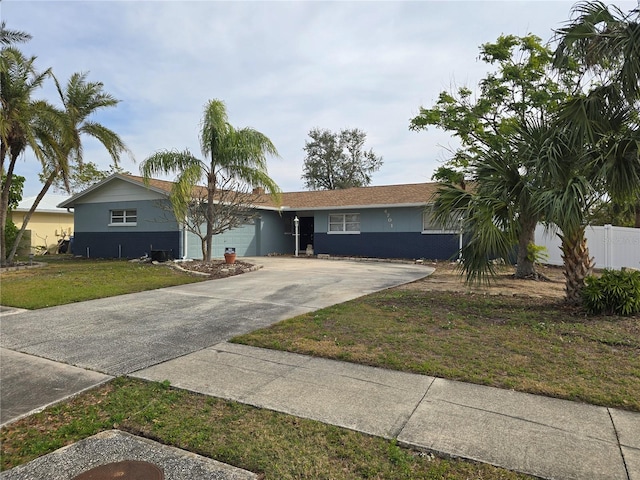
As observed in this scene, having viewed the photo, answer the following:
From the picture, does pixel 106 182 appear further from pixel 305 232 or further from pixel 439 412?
pixel 439 412

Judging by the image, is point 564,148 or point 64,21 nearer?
point 564,148

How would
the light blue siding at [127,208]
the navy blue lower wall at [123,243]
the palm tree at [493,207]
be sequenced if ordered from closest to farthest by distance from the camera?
the palm tree at [493,207], the navy blue lower wall at [123,243], the light blue siding at [127,208]

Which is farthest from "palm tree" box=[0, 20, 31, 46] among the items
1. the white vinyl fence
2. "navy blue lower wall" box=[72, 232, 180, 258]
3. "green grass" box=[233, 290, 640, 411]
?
the white vinyl fence

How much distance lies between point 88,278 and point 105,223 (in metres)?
9.00

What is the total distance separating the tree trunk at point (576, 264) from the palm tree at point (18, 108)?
51.3ft

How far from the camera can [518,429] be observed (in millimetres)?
3238

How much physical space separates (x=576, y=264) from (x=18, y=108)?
55.2 ft

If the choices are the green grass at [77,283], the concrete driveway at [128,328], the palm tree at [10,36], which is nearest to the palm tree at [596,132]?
the concrete driveway at [128,328]

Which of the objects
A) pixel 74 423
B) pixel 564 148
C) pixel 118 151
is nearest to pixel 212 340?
pixel 74 423

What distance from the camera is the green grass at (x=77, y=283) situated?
8891 millimetres

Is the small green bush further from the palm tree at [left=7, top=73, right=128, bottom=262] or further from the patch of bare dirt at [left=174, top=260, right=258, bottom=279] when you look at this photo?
the palm tree at [left=7, top=73, right=128, bottom=262]

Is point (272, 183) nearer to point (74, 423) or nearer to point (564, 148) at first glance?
point (564, 148)

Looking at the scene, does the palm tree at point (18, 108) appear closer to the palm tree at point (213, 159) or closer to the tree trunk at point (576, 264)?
the palm tree at point (213, 159)

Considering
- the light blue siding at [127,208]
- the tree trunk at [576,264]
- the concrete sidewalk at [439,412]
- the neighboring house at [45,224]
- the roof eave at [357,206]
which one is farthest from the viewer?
the neighboring house at [45,224]
